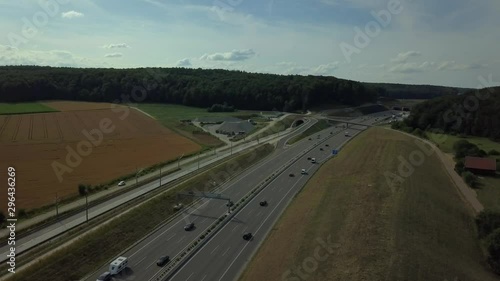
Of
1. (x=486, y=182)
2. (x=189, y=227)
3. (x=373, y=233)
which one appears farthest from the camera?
(x=486, y=182)

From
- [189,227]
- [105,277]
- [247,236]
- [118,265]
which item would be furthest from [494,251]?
[105,277]

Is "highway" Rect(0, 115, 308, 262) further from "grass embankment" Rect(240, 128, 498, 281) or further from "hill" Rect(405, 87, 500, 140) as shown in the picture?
"hill" Rect(405, 87, 500, 140)

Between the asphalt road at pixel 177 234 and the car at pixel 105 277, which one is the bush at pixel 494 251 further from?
the car at pixel 105 277

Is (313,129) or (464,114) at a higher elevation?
(464,114)

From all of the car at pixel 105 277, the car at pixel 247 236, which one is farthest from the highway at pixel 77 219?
the car at pixel 247 236

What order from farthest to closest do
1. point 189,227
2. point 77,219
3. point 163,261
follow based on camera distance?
1. point 77,219
2. point 189,227
3. point 163,261

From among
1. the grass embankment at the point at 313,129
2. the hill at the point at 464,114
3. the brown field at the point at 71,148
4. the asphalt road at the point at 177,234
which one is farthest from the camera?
the grass embankment at the point at 313,129

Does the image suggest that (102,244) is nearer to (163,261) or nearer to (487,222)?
(163,261)
